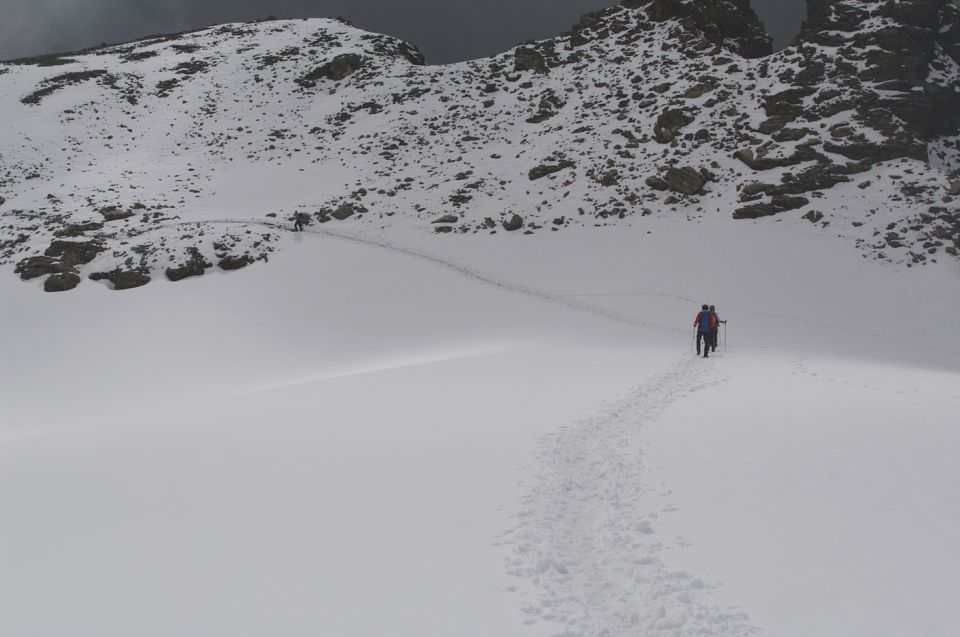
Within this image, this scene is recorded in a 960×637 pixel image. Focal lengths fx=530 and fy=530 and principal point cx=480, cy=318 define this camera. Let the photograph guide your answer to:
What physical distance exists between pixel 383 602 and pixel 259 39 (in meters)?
81.9

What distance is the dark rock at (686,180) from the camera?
32.0m

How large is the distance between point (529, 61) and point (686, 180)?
1084 inches

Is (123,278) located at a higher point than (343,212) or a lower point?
lower

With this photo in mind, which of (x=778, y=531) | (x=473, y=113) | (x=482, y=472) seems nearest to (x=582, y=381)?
(x=482, y=472)

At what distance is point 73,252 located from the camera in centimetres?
2900

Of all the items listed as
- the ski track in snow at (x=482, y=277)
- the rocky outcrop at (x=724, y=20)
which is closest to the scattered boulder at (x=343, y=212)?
the ski track in snow at (x=482, y=277)

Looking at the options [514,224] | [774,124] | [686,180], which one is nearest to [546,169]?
[514,224]

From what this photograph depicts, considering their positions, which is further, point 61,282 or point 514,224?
point 514,224

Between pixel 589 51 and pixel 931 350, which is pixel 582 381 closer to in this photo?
pixel 931 350

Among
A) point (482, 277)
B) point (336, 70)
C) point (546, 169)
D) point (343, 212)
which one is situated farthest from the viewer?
point (336, 70)

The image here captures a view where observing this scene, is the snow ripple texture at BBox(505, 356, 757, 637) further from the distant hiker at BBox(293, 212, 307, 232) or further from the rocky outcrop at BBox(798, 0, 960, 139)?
the rocky outcrop at BBox(798, 0, 960, 139)

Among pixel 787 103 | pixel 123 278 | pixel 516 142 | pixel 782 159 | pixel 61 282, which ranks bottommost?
pixel 61 282

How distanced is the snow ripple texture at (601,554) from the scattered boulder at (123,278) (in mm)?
26505

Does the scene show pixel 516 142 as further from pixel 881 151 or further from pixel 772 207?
Answer: pixel 881 151
